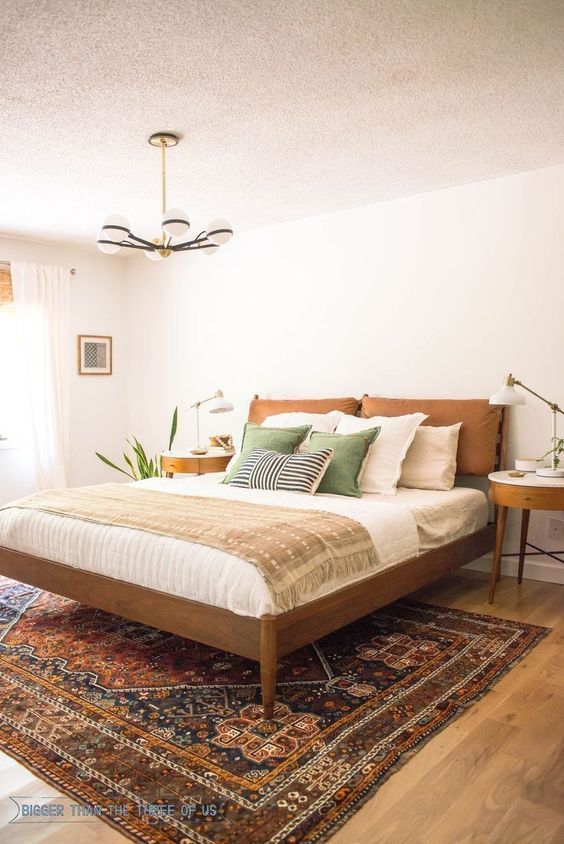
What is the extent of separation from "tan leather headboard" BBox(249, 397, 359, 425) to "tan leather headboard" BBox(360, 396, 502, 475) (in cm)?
51

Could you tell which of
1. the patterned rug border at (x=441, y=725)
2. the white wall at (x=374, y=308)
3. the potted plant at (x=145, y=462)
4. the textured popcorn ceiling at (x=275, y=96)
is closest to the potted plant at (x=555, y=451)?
the white wall at (x=374, y=308)

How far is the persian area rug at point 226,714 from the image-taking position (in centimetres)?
199

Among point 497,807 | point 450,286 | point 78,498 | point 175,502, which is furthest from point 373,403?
point 497,807

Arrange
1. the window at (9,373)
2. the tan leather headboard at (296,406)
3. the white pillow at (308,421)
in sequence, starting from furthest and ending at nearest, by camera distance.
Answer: the window at (9,373) < the tan leather headboard at (296,406) < the white pillow at (308,421)

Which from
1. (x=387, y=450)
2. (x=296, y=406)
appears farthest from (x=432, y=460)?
(x=296, y=406)

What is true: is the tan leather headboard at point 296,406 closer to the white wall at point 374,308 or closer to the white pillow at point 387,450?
the white wall at point 374,308

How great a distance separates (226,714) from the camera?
2529mm

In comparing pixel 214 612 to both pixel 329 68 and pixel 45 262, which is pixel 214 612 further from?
pixel 45 262

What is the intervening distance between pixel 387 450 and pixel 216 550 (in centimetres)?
175

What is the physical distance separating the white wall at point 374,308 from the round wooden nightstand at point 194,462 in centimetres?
71

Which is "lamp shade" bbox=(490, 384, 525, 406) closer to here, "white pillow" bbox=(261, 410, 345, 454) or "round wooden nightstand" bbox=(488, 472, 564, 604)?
"round wooden nightstand" bbox=(488, 472, 564, 604)

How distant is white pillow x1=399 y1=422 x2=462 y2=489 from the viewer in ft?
13.8

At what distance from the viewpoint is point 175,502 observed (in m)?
3.59

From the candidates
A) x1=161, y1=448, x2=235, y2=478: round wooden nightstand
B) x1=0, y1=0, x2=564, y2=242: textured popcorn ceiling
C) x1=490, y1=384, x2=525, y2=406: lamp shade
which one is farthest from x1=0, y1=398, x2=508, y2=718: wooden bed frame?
x1=0, y1=0, x2=564, y2=242: textured popcorn ceiling
